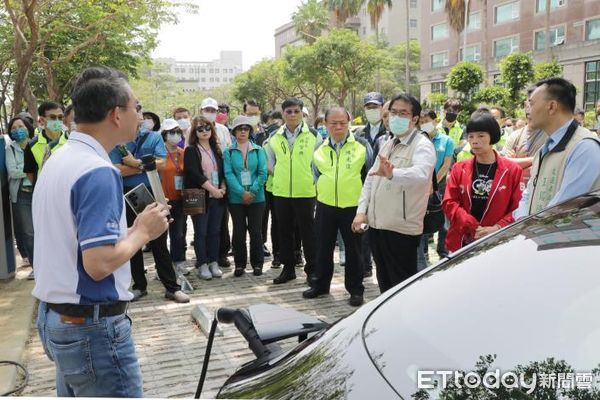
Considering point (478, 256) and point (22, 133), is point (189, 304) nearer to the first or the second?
point (22, 133)

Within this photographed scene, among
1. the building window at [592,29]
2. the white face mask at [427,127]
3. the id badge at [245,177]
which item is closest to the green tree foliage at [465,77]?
the building window at [592,29]

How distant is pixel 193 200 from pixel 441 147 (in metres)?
2.99

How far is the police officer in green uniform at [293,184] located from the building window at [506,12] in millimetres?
35808

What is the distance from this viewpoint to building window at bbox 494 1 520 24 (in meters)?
36.8

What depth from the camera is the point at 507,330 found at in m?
1.24

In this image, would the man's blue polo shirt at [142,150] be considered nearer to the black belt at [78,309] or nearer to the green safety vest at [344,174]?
the green safety vest at [344,174]

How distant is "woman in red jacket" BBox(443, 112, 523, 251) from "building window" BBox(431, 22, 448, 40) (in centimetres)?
4318

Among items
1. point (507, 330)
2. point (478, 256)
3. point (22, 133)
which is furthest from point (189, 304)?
point (507, 330)

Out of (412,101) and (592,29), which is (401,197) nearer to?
(412,101)

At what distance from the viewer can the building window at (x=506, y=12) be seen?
3684 cm

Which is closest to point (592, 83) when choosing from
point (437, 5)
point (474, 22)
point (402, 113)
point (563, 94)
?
point (474, 22)

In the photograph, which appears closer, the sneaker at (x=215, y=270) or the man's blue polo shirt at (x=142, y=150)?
the man's blue polo shirt at (x=142, y=150)

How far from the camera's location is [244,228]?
251 inches

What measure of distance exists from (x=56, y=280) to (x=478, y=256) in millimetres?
1507
